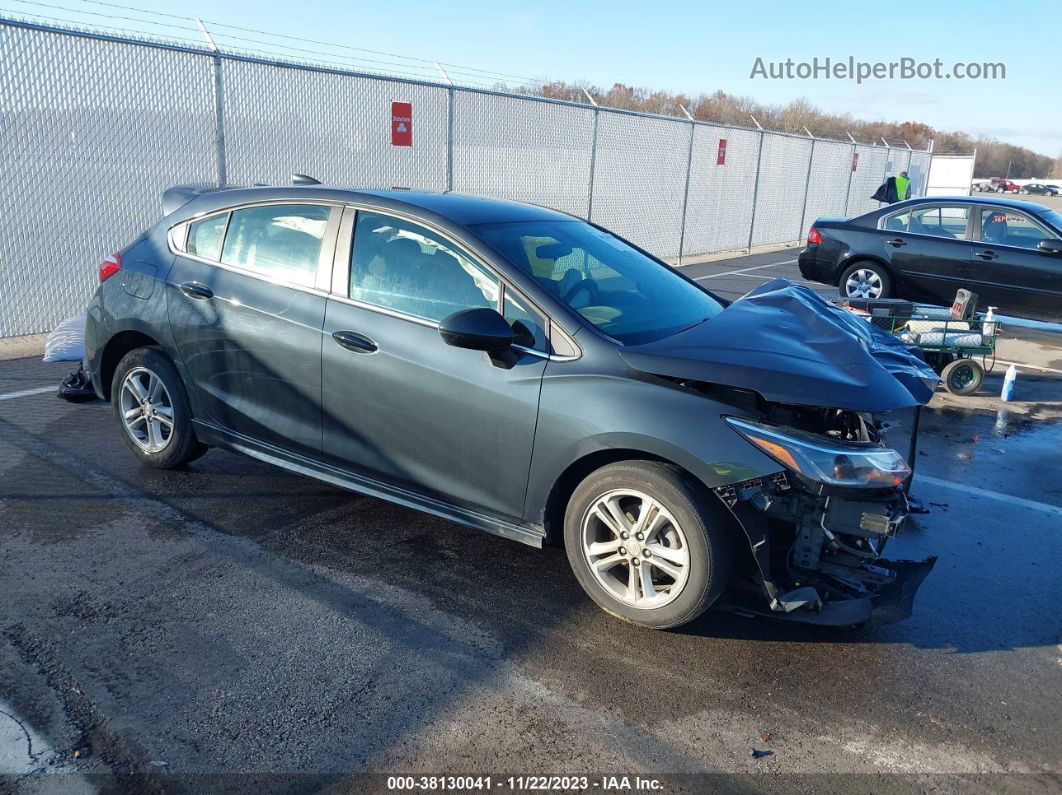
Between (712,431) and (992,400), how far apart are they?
5.43 m

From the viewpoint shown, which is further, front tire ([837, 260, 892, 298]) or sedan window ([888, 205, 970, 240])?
front tire ([837, 260, 892, 298])

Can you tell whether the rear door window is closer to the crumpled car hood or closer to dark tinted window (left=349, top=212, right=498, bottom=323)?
the crumpled car hood

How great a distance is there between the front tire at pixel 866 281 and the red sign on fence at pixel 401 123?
591cm

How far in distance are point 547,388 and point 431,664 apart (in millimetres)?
1182

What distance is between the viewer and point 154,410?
5.05 meters

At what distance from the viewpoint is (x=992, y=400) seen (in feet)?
25.1

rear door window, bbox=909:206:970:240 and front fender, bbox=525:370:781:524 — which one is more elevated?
rear door window, bbox=909:206:970:240

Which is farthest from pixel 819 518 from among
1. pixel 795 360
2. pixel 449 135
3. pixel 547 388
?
pixel 449 135

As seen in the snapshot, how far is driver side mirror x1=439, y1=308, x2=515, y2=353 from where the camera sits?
3.58 metres

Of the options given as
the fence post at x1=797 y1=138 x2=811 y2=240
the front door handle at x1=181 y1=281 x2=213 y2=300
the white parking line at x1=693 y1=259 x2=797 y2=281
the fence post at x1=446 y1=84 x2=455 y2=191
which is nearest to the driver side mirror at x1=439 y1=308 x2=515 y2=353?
the front door handle at x1=181 y1=281 x2=213 y2=300

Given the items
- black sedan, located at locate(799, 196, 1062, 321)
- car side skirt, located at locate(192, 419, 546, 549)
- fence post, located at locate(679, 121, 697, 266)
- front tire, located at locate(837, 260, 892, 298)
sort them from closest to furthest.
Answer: car side skirt, located at locate(192, 419, 546, 549)
black sedan, located at locate(799, 196, 1062, 321)
front tire, located at locate(837, 260, 892, 298)
fence post, located at locate(679, 121, 697, 266)

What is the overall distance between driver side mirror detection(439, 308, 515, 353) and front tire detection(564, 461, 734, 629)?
676 millimetres

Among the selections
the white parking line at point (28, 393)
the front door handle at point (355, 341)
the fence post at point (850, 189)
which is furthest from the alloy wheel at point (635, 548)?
the fence post at point (850, 189)

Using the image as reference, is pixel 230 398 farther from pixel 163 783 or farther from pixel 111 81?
pixel 111 81
